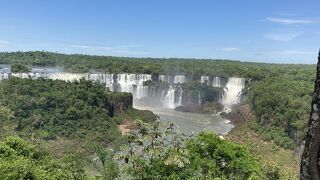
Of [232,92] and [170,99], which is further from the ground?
[232,92]

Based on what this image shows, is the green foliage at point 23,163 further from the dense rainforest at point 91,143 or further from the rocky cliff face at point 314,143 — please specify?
the rocky cliff face at point 314,143

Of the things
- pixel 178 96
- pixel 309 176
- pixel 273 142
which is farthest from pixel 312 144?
pixel 178 96

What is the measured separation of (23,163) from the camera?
16.2 meters

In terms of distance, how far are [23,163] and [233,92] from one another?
62.7 meters

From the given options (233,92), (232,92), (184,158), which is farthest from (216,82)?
(184,158)

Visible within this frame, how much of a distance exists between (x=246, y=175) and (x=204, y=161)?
8.00ft

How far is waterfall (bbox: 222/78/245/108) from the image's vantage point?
7538cm

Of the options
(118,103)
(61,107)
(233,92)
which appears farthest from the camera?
(233,92)

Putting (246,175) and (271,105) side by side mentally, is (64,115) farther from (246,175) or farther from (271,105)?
(246,175)

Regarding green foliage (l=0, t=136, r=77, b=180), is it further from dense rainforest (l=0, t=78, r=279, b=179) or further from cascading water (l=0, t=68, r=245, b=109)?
cascading water (l=0, t=68, r=245, b=109)

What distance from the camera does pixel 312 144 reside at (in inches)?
142

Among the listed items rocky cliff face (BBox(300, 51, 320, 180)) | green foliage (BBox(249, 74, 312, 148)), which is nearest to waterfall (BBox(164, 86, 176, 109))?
green foliage (BBox(249, 74, 312, 148))

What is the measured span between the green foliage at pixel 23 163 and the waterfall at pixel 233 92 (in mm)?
56168

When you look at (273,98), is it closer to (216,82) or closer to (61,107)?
(216,82)
